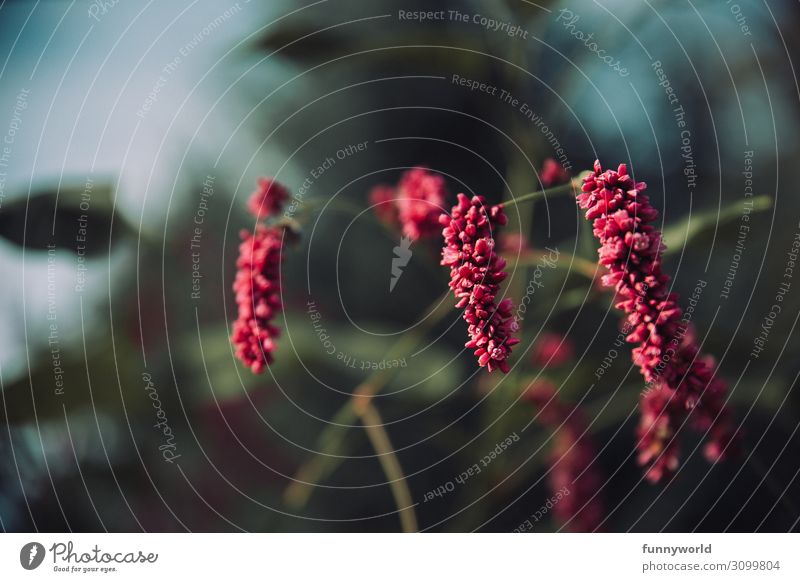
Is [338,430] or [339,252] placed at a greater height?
[339,252]

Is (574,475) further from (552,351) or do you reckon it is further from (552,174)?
(552,174)

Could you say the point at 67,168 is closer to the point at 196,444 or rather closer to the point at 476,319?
the point at 196,444

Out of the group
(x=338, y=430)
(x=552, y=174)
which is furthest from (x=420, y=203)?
(x=338, y=430)

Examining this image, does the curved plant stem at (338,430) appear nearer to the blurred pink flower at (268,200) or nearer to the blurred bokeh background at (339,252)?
the blurred bokeh background at (339,252)
